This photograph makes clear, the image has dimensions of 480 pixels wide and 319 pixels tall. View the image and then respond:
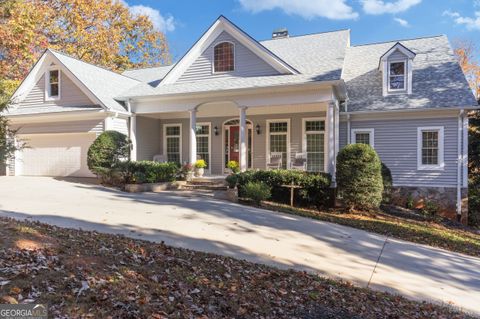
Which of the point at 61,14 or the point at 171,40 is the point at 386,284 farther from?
the point at 171,40

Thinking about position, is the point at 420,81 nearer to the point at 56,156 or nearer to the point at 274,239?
the point at 274,239

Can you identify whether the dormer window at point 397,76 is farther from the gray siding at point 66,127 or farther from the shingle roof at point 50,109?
the gray siding at point 66,127

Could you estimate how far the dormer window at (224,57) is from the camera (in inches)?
557

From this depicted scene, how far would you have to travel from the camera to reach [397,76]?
14078 mm

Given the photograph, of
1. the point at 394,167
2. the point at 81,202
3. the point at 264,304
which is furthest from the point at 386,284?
the point at 394,167

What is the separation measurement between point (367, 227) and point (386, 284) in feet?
13.4

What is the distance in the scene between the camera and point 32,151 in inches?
623

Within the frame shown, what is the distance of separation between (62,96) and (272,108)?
968 centimetres

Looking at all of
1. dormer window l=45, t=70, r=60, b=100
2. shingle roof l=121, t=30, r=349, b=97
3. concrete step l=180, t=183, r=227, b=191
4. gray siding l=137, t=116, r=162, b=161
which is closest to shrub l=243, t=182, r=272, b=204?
concrete step l=180, t=183, r=227, b=191

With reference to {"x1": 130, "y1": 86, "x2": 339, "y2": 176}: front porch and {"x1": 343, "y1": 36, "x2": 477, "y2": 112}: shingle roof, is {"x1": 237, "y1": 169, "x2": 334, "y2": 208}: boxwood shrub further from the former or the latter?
{"x1": 343, "y1": 36, "x2": 477, "y2": 112}: shingle roof

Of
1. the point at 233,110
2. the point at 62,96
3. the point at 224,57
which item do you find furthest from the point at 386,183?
the point at 62,96

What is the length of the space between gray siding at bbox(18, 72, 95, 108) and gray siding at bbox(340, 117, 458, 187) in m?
12.2

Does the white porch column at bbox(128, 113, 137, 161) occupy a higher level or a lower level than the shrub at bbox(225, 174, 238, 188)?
higher

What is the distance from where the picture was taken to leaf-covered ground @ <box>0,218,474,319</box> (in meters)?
2.99
